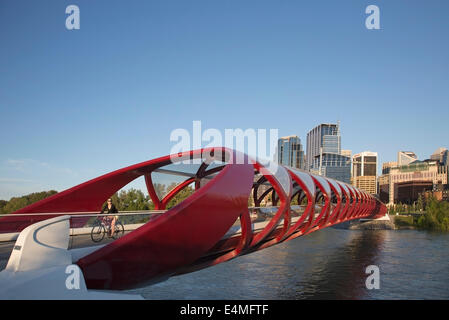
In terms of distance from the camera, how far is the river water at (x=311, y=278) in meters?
18.2

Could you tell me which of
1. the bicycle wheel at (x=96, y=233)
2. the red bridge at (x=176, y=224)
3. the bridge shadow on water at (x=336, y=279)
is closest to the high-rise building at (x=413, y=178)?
the bridge shadow on water at (x=336, y=279)

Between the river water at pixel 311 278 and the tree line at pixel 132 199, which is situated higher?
the tree line at pixel 132 199

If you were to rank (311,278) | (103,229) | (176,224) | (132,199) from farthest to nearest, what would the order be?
(132,199)
(311,278)
(103,229)
(176,224)

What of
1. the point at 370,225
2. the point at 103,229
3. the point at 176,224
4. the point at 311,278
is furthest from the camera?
the point at 370,225

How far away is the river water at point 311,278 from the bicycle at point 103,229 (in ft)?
30.6

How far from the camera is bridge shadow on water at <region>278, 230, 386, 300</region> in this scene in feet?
61.6

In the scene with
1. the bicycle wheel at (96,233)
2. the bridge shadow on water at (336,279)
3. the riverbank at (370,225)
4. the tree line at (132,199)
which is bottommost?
the riverbank at (370,225)

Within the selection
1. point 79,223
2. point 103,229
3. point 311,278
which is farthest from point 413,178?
point 79,223

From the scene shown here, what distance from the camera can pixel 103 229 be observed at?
820 cm

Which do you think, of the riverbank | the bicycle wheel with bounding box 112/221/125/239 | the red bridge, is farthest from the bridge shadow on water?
the riverbank

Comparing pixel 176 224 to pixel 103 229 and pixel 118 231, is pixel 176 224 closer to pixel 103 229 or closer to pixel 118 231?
pixel 118 231

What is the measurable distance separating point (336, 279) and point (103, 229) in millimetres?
17622

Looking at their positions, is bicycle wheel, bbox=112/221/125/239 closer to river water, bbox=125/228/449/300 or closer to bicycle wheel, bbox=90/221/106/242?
bicycle wheel, bbox=90/221/106/242

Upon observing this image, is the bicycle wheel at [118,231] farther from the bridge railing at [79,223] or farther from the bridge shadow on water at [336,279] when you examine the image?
the bridge shadow on water at [336,279]
